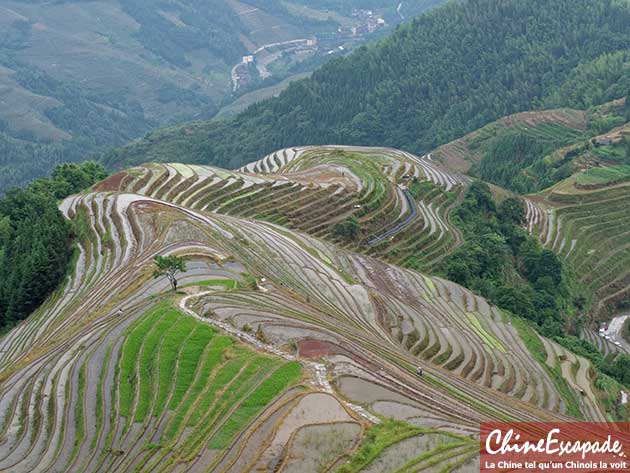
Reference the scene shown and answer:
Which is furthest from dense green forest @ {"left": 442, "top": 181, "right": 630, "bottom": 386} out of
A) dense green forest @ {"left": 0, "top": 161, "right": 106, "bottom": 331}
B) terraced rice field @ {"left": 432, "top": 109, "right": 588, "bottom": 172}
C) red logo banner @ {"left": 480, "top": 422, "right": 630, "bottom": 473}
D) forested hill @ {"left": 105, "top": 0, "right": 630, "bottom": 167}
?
forested hill @ {"left": 105, "top": 0, "right": 630, "bottom": 167}

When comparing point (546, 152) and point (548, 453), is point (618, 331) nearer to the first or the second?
point (548, 453)

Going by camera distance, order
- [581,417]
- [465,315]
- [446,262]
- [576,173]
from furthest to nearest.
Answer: [576,173]
[446,262]
[465,315]
[581,417]

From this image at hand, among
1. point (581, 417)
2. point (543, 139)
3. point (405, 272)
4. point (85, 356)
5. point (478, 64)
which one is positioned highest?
point (478, 64)

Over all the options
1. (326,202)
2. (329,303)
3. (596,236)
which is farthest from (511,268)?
(329,303)

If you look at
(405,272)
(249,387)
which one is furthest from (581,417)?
(249,387)

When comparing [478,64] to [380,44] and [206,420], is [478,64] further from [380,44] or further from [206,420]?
[206,420]
